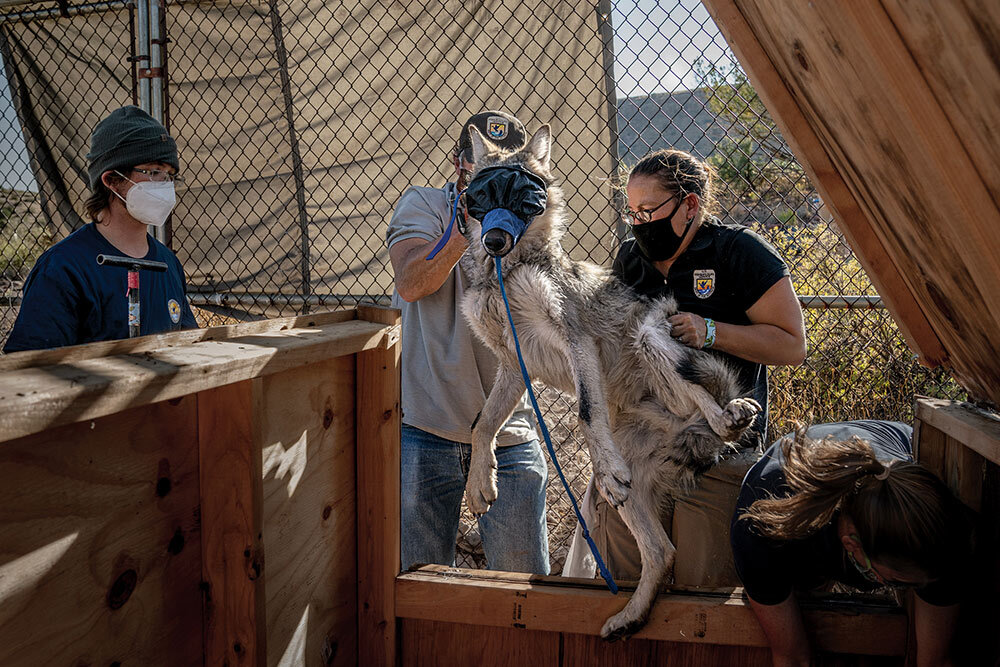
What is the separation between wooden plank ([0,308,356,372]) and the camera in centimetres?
120

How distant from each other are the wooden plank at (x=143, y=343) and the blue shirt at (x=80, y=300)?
115cm

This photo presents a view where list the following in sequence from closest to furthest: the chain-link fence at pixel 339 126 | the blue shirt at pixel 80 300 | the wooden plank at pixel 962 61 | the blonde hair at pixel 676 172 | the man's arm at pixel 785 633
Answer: the wooden plank at pixel 962 61 → the man's arm at pixel 785 633 → the blue shirt at pixel 80 300 → the blonde hair at pixel 676 172 → the chain-link fence at pixel 339 126

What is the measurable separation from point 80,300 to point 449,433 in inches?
67.6

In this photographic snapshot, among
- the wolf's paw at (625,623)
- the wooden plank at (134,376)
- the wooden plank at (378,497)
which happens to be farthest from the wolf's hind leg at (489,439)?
the wooden plank at (134,376)

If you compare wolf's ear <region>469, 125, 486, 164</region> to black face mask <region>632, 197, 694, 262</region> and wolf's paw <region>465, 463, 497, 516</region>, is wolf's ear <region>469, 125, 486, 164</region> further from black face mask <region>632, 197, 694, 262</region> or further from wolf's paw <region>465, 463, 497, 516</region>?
wolf's paw <region>465, 463, 497, 516</region>

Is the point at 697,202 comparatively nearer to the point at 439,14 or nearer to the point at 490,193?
the point at 490,193

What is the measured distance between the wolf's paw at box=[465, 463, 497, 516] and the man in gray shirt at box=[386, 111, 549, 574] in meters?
0.76

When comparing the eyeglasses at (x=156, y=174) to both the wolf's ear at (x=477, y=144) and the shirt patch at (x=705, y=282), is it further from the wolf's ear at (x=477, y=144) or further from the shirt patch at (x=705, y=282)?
the shirt patch at (x=705, y=282)

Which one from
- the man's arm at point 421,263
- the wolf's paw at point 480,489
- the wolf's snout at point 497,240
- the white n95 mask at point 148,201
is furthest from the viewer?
the white n95 mask at point 148,201

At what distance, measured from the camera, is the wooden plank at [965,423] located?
1.73 meters

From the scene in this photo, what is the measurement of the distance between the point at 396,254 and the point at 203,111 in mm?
3626

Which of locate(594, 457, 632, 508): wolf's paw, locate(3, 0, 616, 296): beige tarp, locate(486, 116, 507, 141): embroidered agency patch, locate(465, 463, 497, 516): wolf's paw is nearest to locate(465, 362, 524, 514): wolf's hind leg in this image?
locate(465, 463, 497, 516): wolf's paw

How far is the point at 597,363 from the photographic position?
2.55 metres

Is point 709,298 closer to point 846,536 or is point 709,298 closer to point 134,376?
point 846,536
